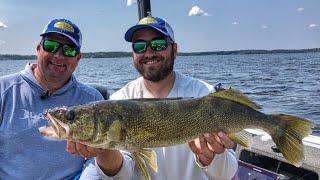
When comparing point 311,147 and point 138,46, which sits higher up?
point 138,46

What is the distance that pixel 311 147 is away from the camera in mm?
6457

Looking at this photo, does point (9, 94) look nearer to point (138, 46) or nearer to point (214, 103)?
point (138, 46)

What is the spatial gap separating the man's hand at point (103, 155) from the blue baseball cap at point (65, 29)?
1567 mm

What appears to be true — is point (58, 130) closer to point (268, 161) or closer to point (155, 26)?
point (155, 26)

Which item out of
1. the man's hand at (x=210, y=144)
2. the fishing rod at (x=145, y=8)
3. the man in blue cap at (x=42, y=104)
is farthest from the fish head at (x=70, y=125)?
the fishing rod at (x=145, y=8)

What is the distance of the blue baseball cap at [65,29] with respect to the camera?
527 cm

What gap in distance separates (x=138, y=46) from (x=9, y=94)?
1.51 m

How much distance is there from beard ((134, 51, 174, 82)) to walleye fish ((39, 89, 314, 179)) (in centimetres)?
83

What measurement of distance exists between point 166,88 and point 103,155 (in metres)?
1.13

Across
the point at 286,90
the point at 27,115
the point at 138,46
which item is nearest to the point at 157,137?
the point at 138,46

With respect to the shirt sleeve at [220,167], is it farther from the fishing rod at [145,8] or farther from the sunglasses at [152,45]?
the fishing rod at [145,8]

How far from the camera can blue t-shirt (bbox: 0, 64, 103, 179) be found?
4992mm

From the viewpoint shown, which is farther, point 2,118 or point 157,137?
point 2,118

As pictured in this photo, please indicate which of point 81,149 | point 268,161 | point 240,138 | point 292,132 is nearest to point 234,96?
point 240,138
